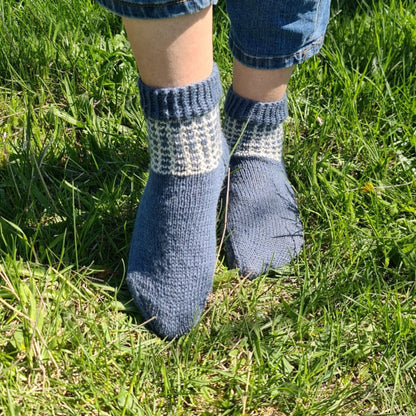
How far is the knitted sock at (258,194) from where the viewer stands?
126 centimetres

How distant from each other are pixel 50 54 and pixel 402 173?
1.04m

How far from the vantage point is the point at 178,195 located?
1.11 metres

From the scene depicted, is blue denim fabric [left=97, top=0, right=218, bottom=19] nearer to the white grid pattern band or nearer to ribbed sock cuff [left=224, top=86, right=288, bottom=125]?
the white grid pattern band

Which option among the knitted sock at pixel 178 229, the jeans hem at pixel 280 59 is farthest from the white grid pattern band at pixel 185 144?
the jeans hem at pixel 280 59

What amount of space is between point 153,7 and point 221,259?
63cm

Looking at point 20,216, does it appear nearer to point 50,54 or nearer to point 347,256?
point 50,54

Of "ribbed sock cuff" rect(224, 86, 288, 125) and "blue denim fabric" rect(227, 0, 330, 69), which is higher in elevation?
"blue denim fabric" rect(227, 0, 330, 69)

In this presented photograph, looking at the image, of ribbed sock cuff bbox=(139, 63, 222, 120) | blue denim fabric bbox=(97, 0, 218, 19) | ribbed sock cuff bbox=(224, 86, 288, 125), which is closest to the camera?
blue denim fabric bbox=(97, 0, 218, 19)

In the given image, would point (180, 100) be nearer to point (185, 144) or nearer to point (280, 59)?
point (185, 144)

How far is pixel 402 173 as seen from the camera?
144 centimetres

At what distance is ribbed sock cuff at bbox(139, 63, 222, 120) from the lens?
0.98 meters

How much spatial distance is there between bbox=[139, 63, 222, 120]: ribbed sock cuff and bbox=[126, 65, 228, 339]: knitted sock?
0.02m

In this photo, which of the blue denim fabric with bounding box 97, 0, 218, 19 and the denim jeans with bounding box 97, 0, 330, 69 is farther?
the denim jeans with bounding box 97, 0, 330, 69

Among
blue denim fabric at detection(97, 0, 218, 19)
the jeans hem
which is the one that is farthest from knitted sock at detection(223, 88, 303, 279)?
blue denim fabric at detection(97, 0, 218, 19)
